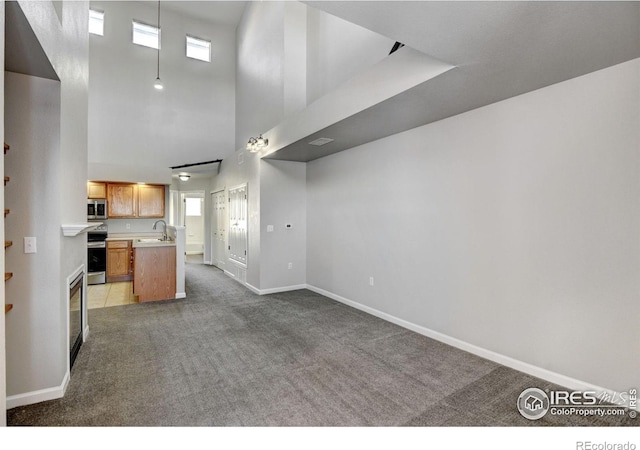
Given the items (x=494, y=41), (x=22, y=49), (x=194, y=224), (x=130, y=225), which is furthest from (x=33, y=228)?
(x=194, y=224)

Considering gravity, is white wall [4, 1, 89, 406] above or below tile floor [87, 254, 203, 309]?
above

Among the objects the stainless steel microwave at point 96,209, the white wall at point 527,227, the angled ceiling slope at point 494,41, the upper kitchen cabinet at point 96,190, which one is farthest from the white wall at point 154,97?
the angled ceiling slope at point 494,41

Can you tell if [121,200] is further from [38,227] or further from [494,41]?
[494,41]

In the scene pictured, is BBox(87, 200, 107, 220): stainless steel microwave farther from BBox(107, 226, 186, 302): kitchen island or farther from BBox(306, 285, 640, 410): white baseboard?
BBox(306, 285, 640, 410): white baseboard

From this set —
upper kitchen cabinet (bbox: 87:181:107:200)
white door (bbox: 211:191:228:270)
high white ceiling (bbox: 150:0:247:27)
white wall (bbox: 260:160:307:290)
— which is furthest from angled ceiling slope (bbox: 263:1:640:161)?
high white ceiling (bbox: 150:0:247:27)

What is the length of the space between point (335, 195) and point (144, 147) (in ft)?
17.1

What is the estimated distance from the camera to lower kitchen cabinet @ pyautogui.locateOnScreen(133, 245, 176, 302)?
16.7 feet

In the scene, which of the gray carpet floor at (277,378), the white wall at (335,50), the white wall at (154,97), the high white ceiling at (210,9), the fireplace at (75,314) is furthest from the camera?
the high white ceiling at (210,9)

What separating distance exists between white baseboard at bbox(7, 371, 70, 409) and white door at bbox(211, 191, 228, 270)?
5.30 meters

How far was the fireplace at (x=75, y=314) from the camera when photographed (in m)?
2.92

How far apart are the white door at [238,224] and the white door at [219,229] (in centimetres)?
55

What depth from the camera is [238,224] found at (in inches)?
263

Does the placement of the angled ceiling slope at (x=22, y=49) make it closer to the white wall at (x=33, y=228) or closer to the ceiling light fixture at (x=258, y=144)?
the white wall at (x=33, y=228)

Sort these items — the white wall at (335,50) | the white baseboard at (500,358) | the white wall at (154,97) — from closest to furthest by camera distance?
the white baseboard at (500,358) → the white wall at (335,50) → the white wall at (154,97)
